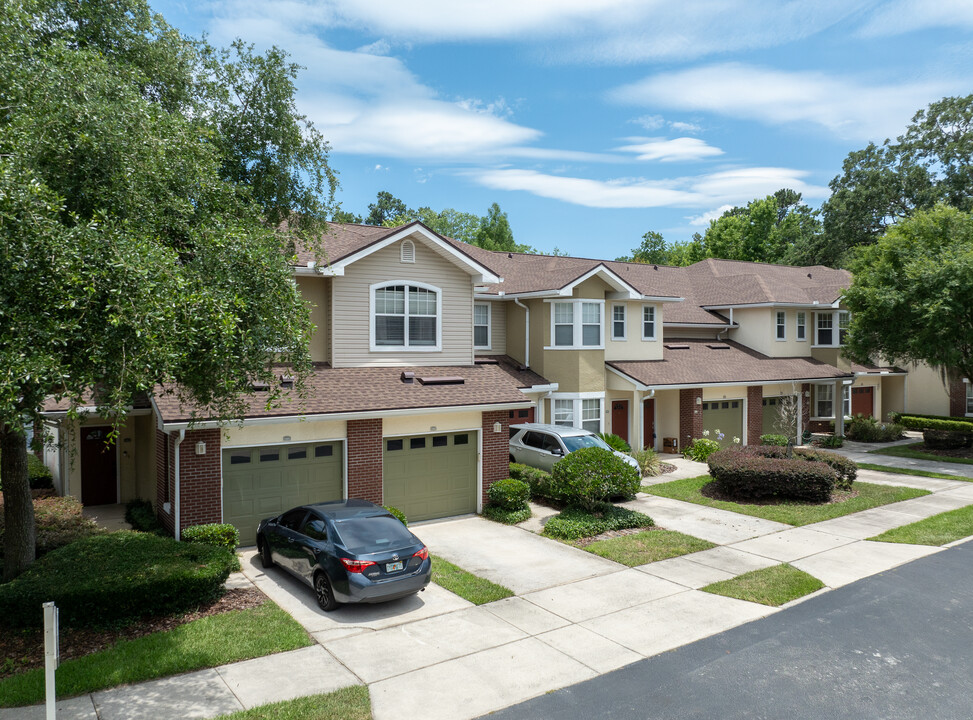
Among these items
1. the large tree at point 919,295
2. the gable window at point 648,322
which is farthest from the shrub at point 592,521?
the large tree at point 919,295

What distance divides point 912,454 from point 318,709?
90.5 ft

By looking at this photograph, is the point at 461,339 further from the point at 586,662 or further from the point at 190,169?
the point at 586,662

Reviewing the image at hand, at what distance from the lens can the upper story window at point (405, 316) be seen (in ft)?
57.8

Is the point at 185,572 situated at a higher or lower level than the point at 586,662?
higher

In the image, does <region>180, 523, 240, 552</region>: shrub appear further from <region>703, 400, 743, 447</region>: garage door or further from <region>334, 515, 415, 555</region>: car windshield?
<region>703, 400, 743, 447</region>: garage door

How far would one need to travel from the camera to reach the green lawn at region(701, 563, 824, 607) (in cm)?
1129

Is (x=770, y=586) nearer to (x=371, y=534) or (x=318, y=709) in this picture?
(x=371, y=534)

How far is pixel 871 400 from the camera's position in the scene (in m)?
34.7

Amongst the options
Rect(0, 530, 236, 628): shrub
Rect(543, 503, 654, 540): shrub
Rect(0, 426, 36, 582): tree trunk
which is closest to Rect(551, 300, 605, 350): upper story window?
Rect(543, 503, 654, 540): shrub

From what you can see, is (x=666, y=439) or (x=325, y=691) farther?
(x=666, y=439)

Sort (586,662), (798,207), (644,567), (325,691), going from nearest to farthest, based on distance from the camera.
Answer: (325,691) → (586,662) → (644,567) → (798,207)

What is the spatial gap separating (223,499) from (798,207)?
275 ft

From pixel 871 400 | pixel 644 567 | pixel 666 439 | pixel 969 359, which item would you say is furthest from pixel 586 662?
pixel 871 400

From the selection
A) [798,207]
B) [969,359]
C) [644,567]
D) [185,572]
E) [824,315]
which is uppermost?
[798,207]
